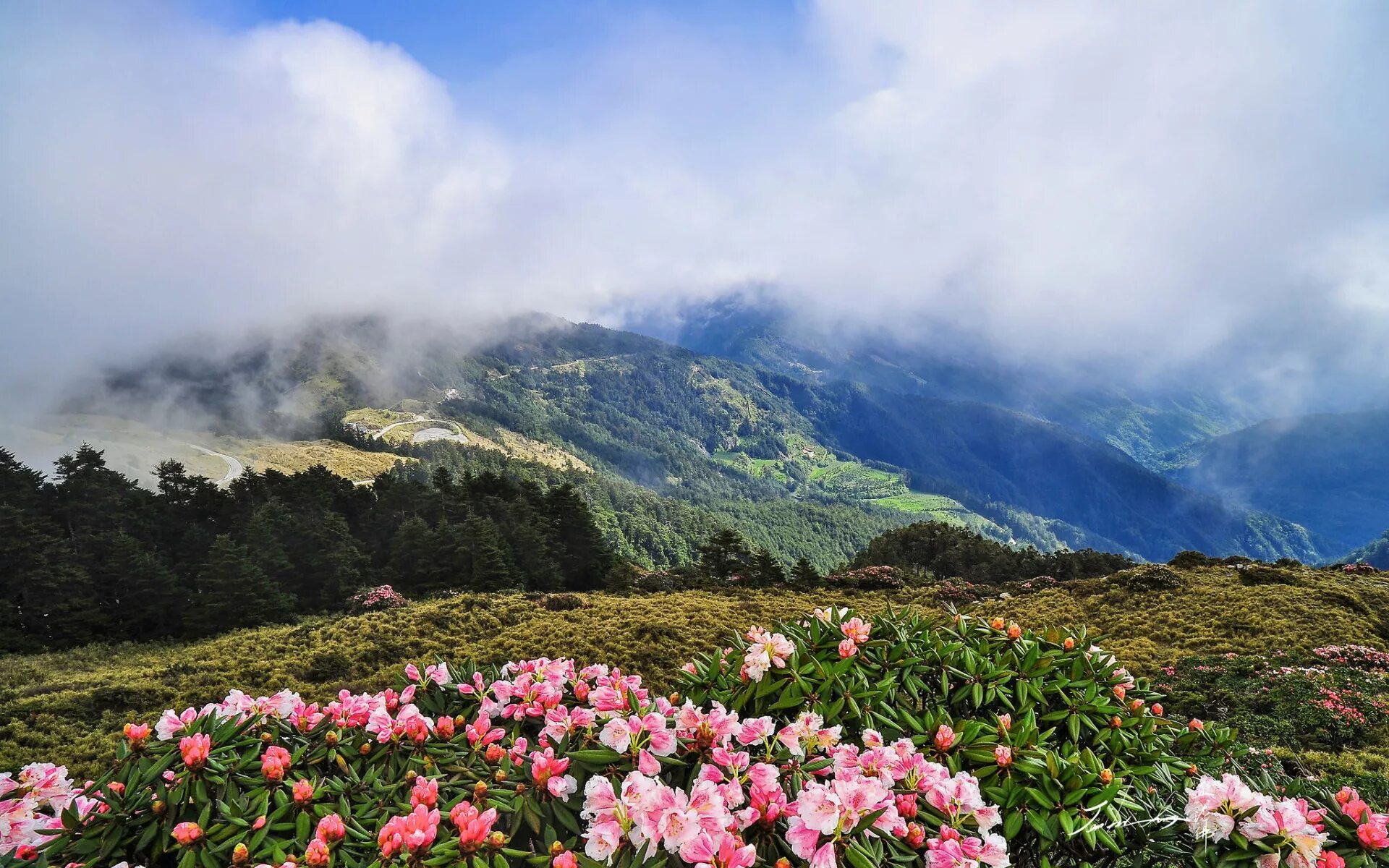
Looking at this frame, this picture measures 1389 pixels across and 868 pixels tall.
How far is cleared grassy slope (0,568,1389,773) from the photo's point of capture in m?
9.02

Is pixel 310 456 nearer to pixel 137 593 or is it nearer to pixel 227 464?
pixel 227 464

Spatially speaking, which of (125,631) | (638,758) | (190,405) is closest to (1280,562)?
(638,758)

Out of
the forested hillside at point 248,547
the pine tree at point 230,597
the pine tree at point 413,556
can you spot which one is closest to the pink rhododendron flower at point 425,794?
the forested hillside at point 248,547

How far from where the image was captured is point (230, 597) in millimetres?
16516

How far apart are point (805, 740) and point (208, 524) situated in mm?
27549

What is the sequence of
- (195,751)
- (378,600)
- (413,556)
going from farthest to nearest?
(413,556), (378,600), (195,751)

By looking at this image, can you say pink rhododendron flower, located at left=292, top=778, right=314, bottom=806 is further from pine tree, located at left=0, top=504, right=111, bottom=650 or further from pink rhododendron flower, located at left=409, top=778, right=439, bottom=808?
pine tree, located at left=0, top=504, right=111, bottom=650

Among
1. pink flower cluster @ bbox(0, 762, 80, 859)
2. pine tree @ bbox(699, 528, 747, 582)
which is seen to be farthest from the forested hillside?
pink flower cluster @ bbox(0, 762, 80, 859)

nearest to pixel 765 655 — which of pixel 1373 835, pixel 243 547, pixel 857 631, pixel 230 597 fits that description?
pixel 857 631

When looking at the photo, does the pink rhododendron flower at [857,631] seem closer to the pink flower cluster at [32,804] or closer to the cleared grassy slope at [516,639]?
the pink flower cluster at [32,804]

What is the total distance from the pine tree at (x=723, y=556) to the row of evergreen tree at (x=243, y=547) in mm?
3887

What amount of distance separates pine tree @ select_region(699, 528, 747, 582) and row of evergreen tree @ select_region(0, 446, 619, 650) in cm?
389

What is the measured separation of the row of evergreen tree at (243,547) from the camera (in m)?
16.7

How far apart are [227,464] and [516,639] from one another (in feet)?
486
